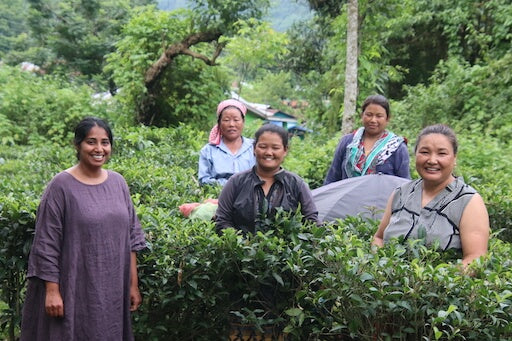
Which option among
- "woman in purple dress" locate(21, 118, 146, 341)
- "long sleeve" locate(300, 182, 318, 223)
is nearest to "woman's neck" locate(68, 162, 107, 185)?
"woman in purple dress" locate(21, 118, 146, 341)

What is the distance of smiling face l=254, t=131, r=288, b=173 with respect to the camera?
10.7 ft

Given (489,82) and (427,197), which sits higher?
(489,82)

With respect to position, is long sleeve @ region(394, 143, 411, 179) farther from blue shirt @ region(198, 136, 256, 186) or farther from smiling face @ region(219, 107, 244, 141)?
smiling face @ region(219, 107, 244, 141)

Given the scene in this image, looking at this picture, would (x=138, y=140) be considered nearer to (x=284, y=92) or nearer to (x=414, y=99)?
(x=414, y=99)

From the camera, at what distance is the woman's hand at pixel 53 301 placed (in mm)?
2799

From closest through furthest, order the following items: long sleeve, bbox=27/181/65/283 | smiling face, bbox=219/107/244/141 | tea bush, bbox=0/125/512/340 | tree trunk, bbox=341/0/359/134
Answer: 1. tea bush, bbox=0/125/512/340
2. long sleeve, bbox=27/181/65/283
3. smiling face, bbox=219/107/244/141
4. tree trunk, bbox=341/0/359/134

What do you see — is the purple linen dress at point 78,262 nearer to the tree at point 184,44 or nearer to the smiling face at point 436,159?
the smiling face at point 436,159

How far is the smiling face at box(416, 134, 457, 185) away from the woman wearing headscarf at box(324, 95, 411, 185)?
1262 mm

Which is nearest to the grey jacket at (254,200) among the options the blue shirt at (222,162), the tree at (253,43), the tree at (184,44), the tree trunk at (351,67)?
the blue shirt at (222,162)

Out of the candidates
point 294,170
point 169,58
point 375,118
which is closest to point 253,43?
point 169,58

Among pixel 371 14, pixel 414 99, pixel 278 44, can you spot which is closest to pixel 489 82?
pixel 414 99

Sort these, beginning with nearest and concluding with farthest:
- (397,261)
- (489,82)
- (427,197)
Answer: (397,261)
(427,197)
(489,82)

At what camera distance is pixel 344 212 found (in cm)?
395

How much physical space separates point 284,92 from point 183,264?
122ft
